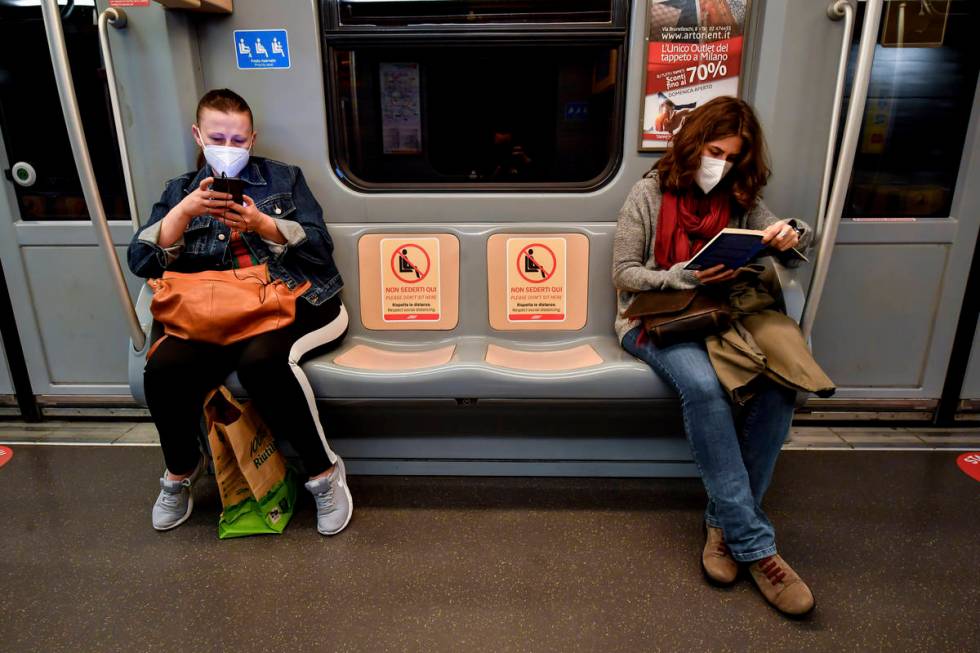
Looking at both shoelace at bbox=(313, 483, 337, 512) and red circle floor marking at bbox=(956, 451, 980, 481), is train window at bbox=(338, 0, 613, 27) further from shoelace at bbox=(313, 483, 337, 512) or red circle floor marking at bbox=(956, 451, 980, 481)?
red circle floor marking at bbox=(956, 451, 980, 481)

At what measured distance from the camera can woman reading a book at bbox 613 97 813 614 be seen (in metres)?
1.78

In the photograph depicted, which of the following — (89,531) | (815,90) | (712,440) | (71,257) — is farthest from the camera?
(71,257)

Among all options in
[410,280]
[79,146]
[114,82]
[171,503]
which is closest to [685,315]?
[410,280]

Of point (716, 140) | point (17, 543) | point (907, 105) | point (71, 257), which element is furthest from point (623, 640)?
point (71, 257)

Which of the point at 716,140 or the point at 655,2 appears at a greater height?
the point at 655,2

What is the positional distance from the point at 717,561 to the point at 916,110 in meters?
2.11

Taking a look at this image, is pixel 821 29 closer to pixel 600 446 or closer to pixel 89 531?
pixel 600 446

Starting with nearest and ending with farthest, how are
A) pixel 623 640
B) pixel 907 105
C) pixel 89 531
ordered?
1. pixel 623 640
2. pixel 89 531
3. pixel 907 105

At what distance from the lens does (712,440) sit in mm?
1810

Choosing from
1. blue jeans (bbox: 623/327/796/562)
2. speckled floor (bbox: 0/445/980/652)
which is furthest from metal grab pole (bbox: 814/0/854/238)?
speckled floor (bbox: 0/445/980/652)

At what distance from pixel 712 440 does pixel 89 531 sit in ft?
7.02

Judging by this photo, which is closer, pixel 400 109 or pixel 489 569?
pixel 489 569

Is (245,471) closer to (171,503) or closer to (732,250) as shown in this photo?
(171,503)

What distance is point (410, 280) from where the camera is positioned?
96.6 inches
